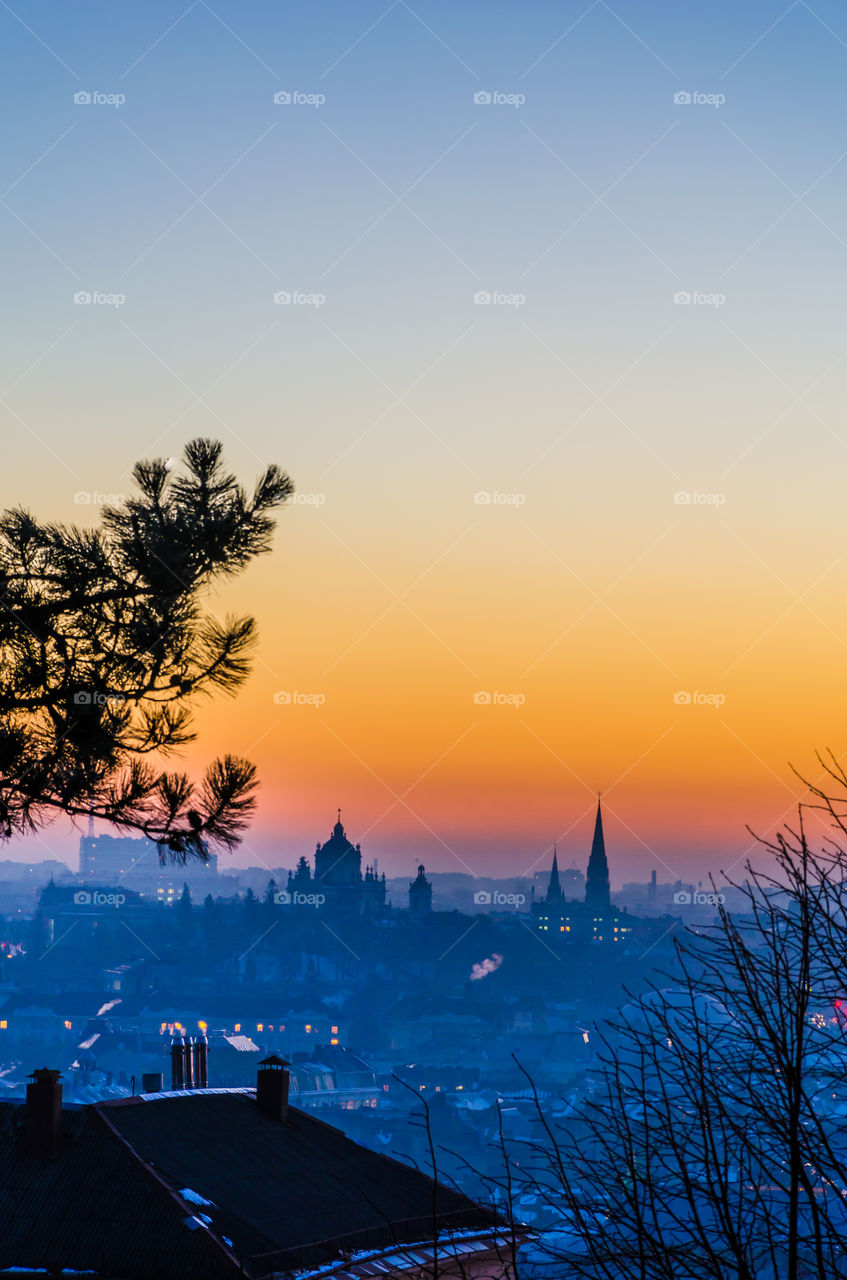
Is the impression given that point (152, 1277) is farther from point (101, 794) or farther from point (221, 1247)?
point (101, 794)

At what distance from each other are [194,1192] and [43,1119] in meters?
1.97

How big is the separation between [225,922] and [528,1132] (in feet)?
285

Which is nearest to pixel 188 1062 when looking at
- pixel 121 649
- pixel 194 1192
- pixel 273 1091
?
pixel 273 1091

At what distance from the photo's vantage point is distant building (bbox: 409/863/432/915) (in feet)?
620

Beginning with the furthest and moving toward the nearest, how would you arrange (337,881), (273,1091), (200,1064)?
(337,881) → (200,1064) → (273,1091)

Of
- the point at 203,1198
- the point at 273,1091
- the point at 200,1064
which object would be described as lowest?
the point at 203,1198

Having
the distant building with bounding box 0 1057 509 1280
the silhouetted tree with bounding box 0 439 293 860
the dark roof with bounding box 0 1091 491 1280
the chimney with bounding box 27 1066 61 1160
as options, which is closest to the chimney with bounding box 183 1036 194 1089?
the dark roof with bounding box 0 1091 491 1280

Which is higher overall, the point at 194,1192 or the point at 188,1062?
the point at 188,1062

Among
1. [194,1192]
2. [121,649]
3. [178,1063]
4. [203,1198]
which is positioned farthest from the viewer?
[178,1063]

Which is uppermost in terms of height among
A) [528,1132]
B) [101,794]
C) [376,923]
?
[376,923]

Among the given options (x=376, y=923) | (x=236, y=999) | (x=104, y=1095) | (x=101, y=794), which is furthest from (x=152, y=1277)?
(x=376, y=923)

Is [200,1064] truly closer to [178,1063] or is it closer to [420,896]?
[178,1063]

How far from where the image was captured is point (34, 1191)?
14453 millimetres

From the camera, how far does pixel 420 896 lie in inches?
7480
